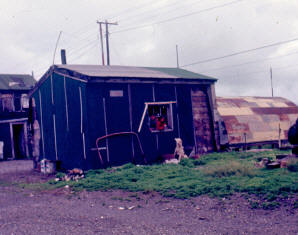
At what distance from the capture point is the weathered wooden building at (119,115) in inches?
559

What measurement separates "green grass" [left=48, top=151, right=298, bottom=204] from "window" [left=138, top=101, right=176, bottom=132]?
2.81 m

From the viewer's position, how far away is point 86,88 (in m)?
14.0

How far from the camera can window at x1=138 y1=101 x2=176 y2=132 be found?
51.7 ft

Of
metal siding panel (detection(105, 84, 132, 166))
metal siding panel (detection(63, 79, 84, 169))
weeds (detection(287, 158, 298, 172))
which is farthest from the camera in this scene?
metal siding panel (detection(63, 79, 84, 169))

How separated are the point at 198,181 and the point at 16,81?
27237 millimetres

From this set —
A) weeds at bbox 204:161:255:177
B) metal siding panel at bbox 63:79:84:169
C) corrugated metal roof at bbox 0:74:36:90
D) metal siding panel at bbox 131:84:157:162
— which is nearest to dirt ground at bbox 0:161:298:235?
weeds at bbox 204:161:255:177

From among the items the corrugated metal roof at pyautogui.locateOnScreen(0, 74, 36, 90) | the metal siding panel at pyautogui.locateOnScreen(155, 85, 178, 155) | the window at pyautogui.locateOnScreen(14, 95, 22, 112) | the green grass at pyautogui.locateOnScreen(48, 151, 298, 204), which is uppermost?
the corrugated metal roof at pyautogui.locateOnScreen(0, 74, 36, 90)

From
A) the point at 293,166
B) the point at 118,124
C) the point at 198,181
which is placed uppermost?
the point at 118,124

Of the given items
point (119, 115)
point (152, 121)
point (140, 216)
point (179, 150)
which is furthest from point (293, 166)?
point (152, 121)

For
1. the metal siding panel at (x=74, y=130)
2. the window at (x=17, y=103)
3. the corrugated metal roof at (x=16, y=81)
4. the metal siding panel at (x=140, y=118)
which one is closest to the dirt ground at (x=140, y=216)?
the metal siding panel at (x=74, y=130)

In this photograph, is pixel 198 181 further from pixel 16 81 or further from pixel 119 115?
pixel 16 81

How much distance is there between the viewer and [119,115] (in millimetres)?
14711

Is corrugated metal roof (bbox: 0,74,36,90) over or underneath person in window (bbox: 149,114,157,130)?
over

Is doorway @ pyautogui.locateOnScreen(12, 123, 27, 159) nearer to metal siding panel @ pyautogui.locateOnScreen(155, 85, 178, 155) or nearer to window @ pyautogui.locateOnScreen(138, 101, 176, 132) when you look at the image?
window @ pyautogui.locateOnScreen(138, 101, 176, 132)
